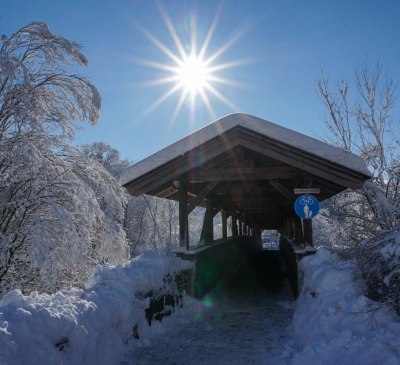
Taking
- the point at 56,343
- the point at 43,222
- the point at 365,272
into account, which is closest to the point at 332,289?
the point at 365,272

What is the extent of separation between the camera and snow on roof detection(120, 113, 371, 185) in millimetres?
6906

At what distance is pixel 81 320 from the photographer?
11.9ft

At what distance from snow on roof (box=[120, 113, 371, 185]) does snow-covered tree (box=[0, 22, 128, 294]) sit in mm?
1658

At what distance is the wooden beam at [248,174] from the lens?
7.97 metres

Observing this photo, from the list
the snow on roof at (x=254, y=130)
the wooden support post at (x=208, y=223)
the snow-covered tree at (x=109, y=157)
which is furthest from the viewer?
the snow-covered tree at (x=109, y=157)

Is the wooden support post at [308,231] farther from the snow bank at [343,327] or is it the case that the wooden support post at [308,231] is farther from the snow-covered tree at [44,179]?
the snow-covered tree at [44,179]

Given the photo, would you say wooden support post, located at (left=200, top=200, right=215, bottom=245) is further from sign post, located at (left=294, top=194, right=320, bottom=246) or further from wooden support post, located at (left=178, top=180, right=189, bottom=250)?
sign post, located at (left=294, top=194, right=320, bottom=246)

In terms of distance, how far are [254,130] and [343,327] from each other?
14.8 ft

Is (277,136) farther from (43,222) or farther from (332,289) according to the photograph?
(43,222)

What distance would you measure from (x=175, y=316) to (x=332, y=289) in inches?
120

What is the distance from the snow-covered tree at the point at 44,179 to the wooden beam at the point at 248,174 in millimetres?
2651

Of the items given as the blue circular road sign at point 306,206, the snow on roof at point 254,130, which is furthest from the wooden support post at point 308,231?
the snow on roof at point 254,130

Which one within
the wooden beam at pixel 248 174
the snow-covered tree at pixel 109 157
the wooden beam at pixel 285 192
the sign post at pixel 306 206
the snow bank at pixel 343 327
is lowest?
the snow bank at pixel 343 327

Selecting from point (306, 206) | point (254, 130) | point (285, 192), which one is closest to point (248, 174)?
point (285, 192)
